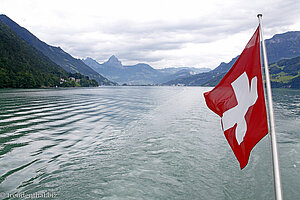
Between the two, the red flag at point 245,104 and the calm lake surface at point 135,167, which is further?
the calm lake surface at point 135,167

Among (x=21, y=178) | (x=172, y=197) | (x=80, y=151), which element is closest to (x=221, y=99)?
(x=172, y=197)

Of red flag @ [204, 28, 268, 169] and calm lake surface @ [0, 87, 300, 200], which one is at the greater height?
red flag @ [204, 28, 268, 169]

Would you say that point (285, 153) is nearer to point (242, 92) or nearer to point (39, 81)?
point (242, 92)

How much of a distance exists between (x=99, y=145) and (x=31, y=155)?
3592 millimetres

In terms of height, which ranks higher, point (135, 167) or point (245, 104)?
point (245, 104)

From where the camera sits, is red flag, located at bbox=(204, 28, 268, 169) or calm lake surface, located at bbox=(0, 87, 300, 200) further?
calm lake surface, located at bbox=(0, 87, 300, 200)

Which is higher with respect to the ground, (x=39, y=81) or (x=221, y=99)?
(x=39, y=81)

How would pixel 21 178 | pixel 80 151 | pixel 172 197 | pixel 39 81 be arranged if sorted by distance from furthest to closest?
pixel 39 81 < pixel 80 151 < pixel 21 178 < pixel 172 197

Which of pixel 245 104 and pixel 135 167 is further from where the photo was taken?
pixel 135 167

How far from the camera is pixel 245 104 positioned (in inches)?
163

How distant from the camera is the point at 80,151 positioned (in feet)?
35.4

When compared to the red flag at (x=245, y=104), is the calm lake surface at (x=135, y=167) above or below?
below

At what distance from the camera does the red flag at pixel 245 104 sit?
3.68 m

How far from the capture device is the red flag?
3680mm
